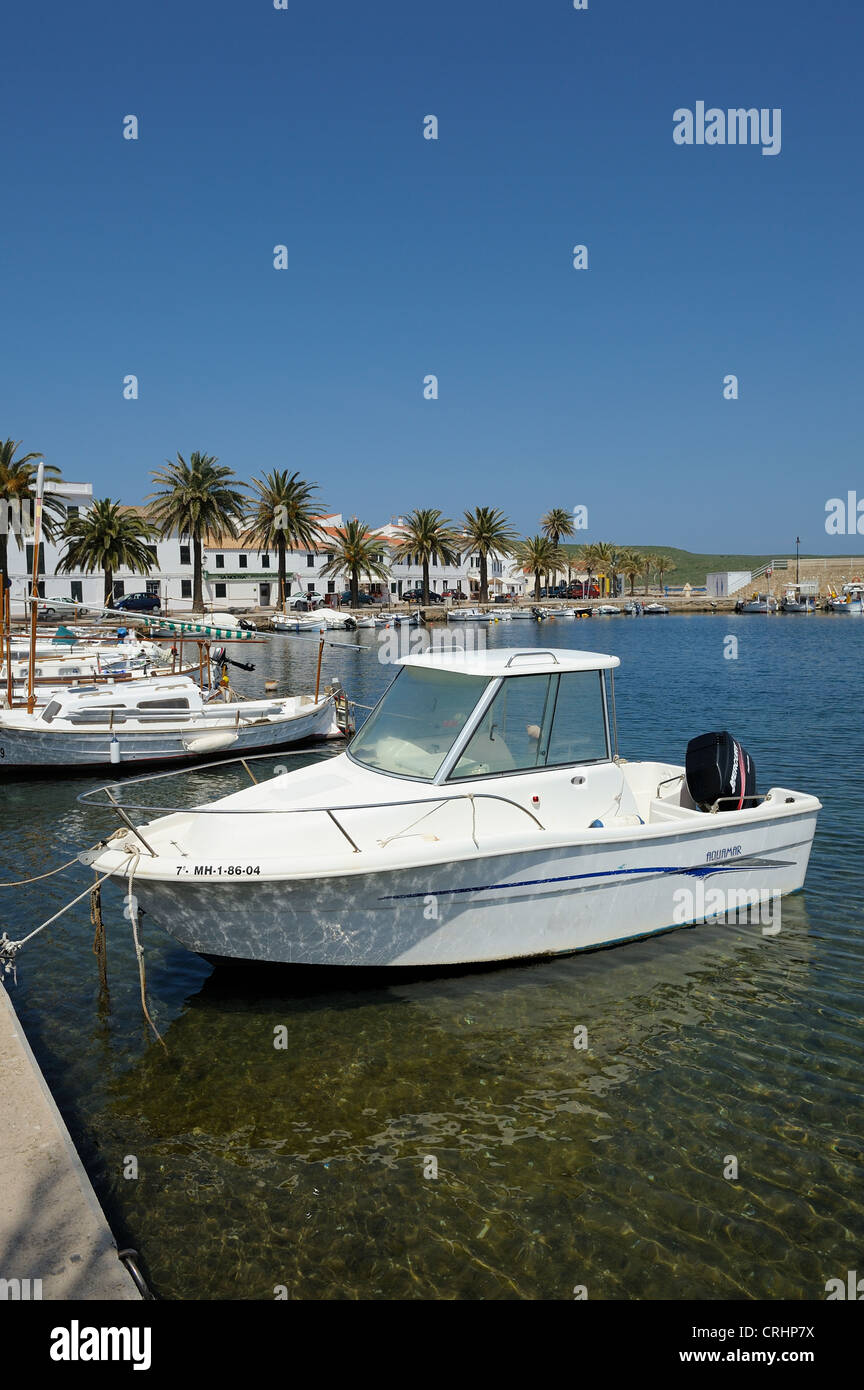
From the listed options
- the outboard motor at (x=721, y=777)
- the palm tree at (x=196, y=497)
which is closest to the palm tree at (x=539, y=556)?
the palm tree at (x=196, y=497)

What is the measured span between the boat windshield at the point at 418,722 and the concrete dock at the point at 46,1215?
4356mm

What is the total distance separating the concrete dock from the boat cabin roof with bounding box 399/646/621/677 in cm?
526

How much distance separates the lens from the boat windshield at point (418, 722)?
910 centimetres

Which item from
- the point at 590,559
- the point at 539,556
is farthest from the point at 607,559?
the point at 539,556

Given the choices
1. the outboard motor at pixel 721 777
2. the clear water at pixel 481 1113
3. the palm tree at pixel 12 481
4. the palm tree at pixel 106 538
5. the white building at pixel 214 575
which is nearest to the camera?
the clear water at pixel 481 1113

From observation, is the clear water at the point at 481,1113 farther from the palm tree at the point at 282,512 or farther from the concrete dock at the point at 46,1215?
the palm tree at the point at 282,512

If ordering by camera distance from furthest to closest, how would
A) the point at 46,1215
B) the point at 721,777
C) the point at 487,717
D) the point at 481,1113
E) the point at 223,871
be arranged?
1. the point at 721,777
2. the point at 487,717
3. the point at 223,871
4. the point at 481,1113
5. the point at 46,1215

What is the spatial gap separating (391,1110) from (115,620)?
55457 millimetres

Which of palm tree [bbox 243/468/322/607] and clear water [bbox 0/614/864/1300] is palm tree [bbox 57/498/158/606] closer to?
palm tree [bbox 243/468/322/607]

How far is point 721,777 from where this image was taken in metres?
10.2

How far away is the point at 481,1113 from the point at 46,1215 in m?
3.09

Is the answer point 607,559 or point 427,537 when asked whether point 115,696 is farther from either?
point 607,559

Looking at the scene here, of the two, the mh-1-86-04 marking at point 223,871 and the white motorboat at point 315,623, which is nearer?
the mh-1-86-04 marking at point 223,871

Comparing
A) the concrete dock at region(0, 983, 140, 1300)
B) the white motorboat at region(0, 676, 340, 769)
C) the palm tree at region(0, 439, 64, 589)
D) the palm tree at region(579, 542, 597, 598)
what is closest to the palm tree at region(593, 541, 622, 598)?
the palm tree at region(579, 542, 597, 598)
